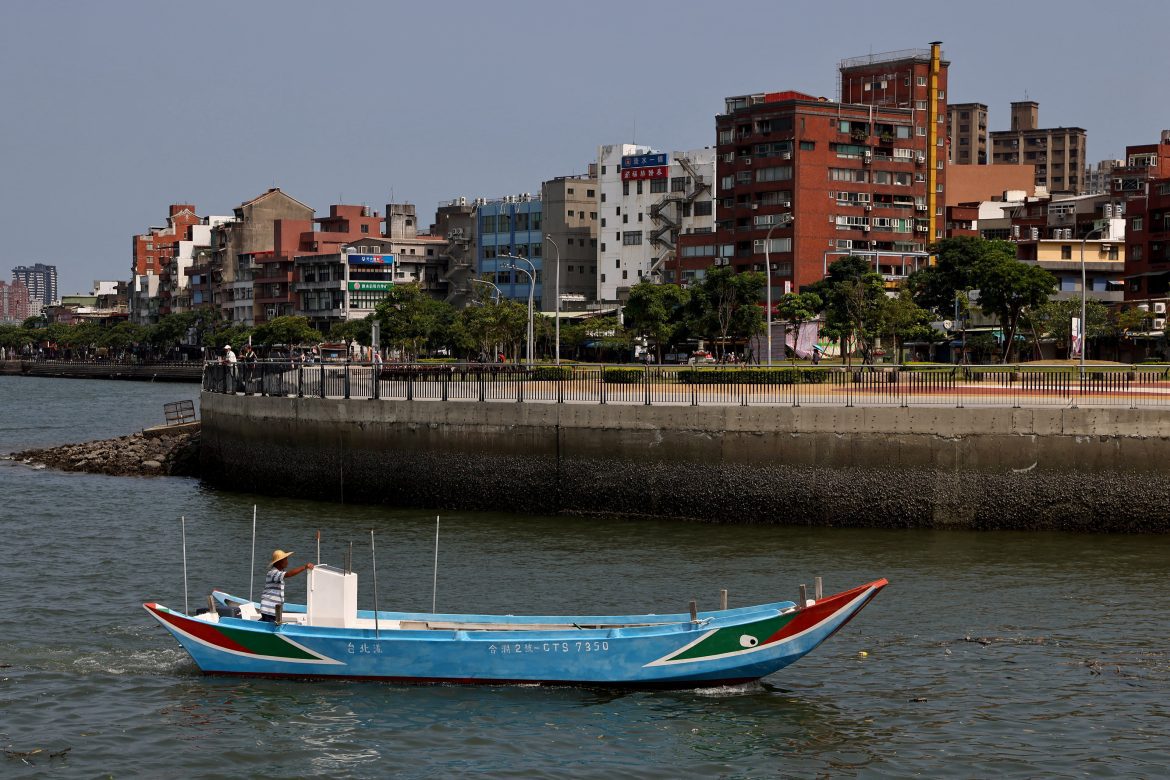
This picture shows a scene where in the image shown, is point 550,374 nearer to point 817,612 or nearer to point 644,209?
point 817,612

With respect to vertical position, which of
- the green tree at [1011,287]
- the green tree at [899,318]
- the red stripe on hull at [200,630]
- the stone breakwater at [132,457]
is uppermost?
the green tree at [1011,287]

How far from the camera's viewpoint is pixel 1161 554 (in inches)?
1350

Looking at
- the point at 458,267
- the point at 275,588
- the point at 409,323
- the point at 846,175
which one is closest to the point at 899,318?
the point at 846,175

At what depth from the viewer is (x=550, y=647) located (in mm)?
22391

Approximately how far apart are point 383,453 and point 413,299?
254ft

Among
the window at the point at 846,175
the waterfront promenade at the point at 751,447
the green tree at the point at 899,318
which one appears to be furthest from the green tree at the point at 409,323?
the waterfront promenade at the point at 751,447

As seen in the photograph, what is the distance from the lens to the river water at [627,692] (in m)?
20.5

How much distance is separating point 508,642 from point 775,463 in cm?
1767

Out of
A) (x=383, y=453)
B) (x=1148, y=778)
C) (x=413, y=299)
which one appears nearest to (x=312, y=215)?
(x=413, y=299)

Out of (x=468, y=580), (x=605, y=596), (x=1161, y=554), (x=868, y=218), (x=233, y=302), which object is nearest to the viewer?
(x=605, y=596)

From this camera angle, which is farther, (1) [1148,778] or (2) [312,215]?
(2) [312,215]

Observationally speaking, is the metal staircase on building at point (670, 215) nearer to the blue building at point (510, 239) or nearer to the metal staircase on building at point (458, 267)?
the blue building at point (510, 239)

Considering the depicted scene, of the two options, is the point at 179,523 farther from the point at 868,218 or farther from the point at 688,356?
the point at 868,218

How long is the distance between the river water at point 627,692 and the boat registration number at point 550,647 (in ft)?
2.92
